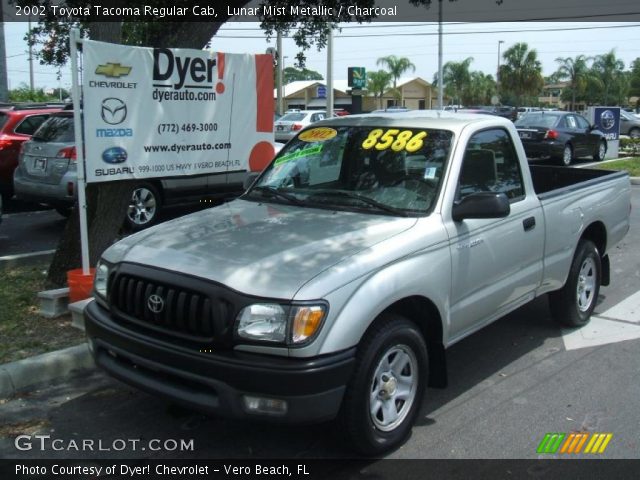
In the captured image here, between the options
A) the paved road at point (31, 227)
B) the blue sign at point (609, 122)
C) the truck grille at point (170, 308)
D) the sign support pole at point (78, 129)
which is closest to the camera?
the truck grille at point (170, 308)

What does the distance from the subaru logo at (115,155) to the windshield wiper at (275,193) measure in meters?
1.46

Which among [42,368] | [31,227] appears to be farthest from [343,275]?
[31,227]

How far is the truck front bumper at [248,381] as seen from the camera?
121 inches

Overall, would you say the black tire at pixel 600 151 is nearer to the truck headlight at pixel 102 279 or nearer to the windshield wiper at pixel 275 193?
the windshield wiper at pixel 275 193

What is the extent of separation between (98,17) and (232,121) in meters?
1.60

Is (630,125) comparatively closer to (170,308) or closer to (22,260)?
(22,260)

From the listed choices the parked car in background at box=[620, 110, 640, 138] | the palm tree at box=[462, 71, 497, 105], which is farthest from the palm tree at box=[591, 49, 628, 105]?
the parked car in background at box=[620, 110, 640, 138]

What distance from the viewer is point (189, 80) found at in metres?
Answer: 6.29

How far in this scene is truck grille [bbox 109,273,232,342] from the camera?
10.5ft

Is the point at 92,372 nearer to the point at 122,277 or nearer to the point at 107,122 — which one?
the point at 122,277

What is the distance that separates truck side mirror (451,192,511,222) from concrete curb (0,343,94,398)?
2.74 meters

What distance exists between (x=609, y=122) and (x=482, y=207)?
20364mm

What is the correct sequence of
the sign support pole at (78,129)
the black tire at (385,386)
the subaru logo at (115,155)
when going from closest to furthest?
Result: the black tire at (385,386), the sign support pole at (78,129), the subaru logo at (115,155)

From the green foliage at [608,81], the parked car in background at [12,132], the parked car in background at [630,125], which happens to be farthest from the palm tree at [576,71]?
the parked car in background at [12,132]
